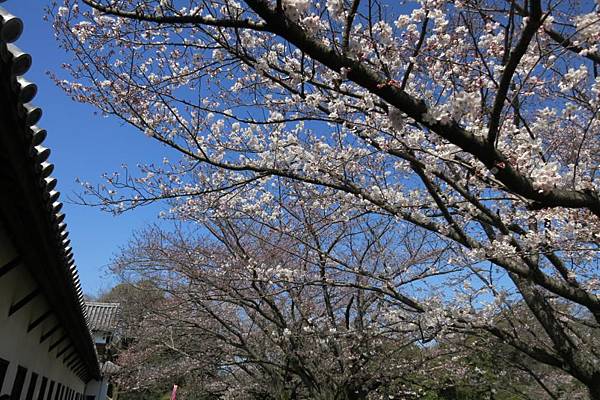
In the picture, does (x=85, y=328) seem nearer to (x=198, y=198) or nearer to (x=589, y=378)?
(x=198, y=198)

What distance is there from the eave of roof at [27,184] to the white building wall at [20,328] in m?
0.22

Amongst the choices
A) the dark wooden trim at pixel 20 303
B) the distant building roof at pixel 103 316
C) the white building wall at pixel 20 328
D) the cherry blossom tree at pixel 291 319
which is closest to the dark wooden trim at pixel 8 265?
the white building wall at pixel 20 328

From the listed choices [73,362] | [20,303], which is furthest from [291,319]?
[20,303]

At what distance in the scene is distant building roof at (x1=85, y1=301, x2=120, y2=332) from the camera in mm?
16203

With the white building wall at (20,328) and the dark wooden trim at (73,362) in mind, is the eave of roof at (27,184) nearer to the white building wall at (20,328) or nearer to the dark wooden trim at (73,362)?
the white building wall at (20,328)

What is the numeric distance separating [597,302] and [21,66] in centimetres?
535

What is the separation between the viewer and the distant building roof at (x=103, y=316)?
53.2 ft

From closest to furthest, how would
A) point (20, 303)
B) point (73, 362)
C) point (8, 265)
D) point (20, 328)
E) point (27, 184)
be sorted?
point (27, 184) < point (8, 265) < point (20, 303) < point (20, 328) < point (73, 362)

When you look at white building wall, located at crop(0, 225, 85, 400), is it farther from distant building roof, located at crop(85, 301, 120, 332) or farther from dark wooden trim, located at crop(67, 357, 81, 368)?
distant building roof, located at crop(85, 301, 120, 332)

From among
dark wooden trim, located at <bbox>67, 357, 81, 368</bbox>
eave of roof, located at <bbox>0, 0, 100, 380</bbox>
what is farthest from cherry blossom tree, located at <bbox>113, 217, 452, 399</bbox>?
eave of roof, located at <bbox>0, 0, 100, 380</bbox>

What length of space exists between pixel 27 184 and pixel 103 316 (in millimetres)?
15996

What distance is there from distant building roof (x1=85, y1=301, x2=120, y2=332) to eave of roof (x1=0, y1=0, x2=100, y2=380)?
12.7 meters

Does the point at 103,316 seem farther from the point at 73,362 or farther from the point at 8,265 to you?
the point at 8,265

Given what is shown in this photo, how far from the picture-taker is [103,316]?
56.3 ft
